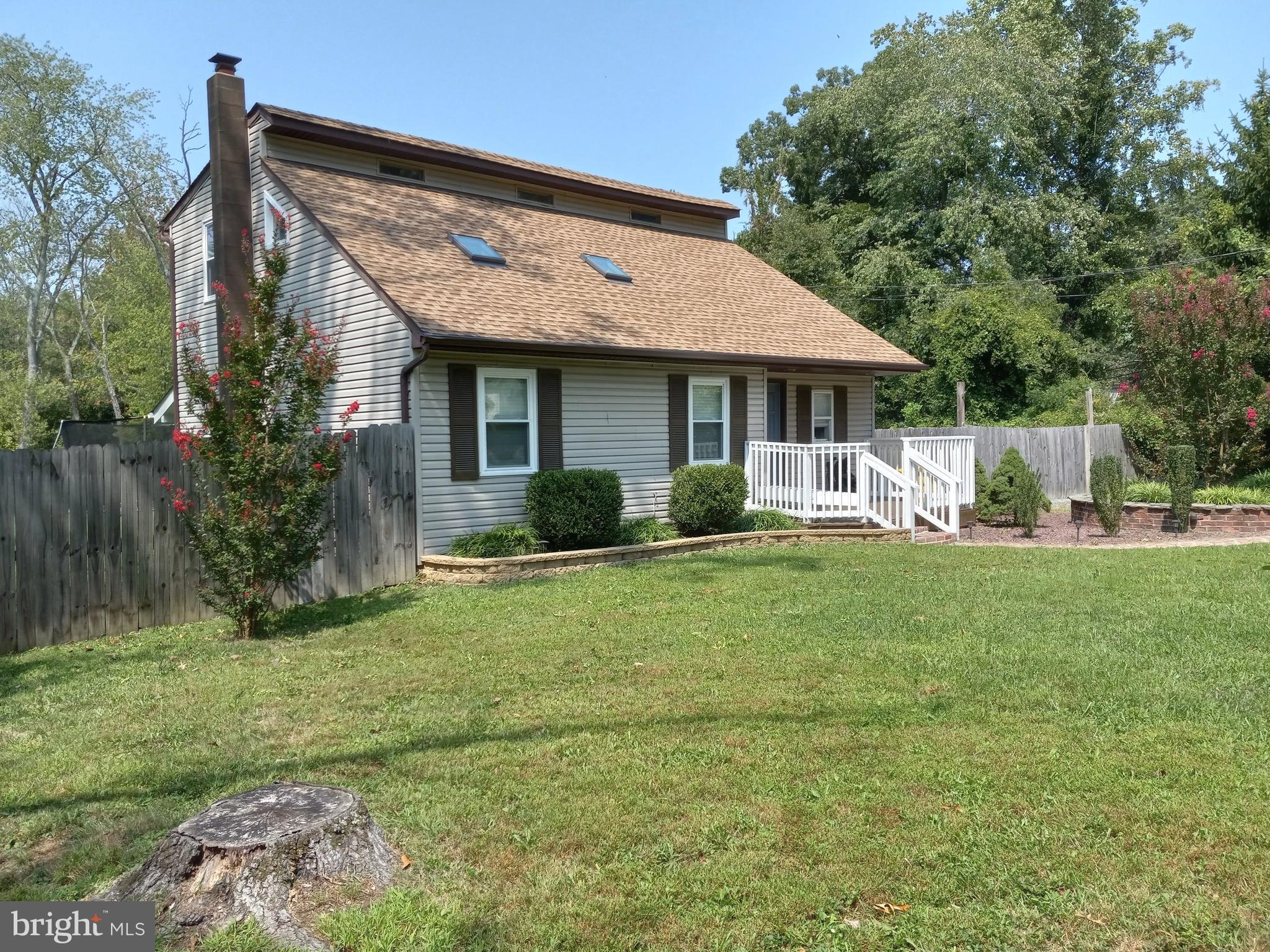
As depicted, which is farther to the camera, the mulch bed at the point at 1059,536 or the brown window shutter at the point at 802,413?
the brown window shutter at the point at 802,413

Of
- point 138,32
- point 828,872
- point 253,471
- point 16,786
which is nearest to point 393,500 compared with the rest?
point 253,471

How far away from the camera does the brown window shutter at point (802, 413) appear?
1630cm

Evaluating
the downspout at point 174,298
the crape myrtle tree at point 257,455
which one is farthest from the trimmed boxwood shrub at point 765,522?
the downspout at point 174,298

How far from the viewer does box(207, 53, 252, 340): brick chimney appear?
1126 centimetres

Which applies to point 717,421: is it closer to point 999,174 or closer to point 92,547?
point 92,547

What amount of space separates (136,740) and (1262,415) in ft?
60.3

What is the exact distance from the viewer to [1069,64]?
1296 inches

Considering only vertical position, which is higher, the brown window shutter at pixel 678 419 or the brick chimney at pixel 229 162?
the brick chimney at pixel 229 162

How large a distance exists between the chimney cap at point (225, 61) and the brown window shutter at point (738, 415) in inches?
325

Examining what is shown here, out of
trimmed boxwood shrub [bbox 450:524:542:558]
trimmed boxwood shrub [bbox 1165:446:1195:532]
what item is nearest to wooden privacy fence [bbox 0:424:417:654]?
trimmed boxwood shrub [bbox 450:524:542:558]

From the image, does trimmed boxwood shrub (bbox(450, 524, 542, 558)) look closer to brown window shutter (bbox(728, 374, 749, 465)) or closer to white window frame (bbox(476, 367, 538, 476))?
white window frame (bbox(476, 367, 538, 476))

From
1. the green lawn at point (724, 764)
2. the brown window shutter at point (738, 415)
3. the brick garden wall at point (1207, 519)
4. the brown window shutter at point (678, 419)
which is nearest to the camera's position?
the green lawn at point (724, 764)

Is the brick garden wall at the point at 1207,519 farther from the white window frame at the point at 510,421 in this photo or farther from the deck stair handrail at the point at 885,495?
the white window frame at the point at 510,421

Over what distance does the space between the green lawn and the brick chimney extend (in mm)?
5299
